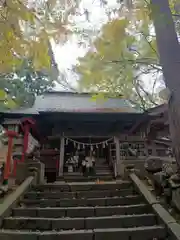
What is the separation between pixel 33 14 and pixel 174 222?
4504 mm

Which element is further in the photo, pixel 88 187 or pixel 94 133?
pixel 94 133

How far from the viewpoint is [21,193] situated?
5559 mm

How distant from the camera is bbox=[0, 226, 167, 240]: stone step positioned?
374cm

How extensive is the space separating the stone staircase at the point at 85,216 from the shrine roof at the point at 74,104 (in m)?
5.94

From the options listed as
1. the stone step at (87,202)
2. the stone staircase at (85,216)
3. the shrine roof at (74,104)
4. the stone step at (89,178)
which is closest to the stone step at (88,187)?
the stone staircase at (85,216)

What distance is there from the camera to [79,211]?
15.6ft

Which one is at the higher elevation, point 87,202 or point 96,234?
point 87,202

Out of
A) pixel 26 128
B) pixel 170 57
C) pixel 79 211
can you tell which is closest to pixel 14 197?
pixel 79 211

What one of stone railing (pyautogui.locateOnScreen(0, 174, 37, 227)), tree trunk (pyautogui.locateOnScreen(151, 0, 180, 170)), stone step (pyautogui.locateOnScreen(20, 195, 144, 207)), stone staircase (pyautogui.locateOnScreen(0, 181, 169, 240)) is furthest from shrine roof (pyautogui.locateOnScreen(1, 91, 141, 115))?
tree trunk (pyautogui.locateOnScreen(151, 0, 180, 170))

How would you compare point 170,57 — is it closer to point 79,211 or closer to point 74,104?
point 79,211

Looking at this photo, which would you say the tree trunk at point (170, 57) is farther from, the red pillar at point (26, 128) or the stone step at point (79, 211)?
the red pillar at point (26, 128)

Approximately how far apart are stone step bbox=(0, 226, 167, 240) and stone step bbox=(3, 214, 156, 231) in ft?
1.31

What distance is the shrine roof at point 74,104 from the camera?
11898mm

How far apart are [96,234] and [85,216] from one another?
38.8 inches
